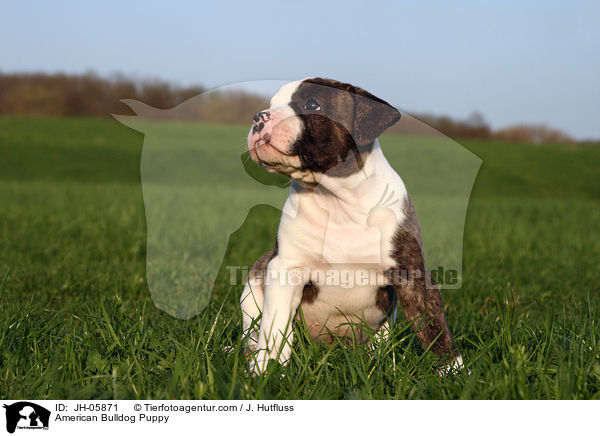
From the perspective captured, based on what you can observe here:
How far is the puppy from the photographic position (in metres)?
2.85

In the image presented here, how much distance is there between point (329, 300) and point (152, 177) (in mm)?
1262

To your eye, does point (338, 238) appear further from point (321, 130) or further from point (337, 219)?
point (321, 130)

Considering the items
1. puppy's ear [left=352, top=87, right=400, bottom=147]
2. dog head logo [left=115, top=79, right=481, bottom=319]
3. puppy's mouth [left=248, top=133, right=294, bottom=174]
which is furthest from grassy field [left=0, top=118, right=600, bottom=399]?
puppy's ear [left=352, top=87, right=400, bottom=147]

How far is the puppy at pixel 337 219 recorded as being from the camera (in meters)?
2.85

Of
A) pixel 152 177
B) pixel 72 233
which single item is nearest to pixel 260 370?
pixel 152 177

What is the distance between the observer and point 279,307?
9.78 ft

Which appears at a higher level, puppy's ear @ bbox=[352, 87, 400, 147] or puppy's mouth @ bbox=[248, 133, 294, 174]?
puppy's ear @ bbox=[352, 87, 400, 147]
